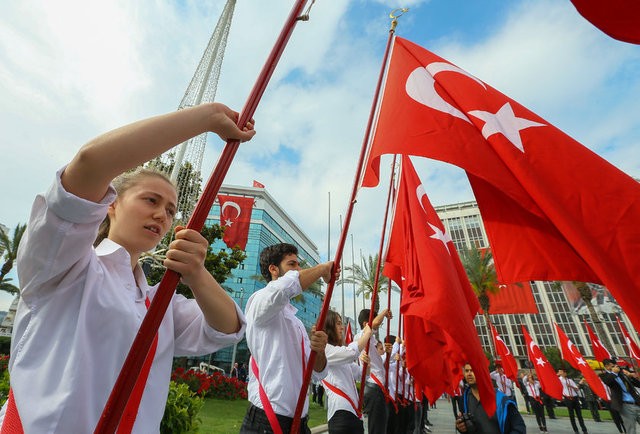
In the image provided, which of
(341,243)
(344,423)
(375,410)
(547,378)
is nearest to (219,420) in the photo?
(375,410)

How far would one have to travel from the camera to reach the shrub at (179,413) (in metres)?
4.01

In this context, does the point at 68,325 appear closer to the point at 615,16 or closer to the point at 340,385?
the point at 615,16

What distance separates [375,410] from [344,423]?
2.24m

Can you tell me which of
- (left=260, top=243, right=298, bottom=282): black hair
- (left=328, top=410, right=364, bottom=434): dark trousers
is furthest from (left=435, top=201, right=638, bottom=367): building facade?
(left=260, top=243, right=298, bottom=282): black hair

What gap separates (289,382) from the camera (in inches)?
99.9

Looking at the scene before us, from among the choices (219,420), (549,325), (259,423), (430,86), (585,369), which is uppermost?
(549,325)

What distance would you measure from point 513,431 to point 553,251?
2085mm

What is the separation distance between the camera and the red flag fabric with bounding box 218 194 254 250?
1630cm

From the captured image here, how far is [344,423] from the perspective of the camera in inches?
158

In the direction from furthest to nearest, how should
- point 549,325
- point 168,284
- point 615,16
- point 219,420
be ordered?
point 549,325
point 219,420
point 615,16
point 168,284

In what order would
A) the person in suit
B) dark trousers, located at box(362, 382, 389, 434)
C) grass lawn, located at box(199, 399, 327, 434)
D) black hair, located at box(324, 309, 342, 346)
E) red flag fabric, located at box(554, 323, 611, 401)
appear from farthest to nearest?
red flag fabric, located at box(554, 323, 611, 401)
the person in suit
grass lawn, located at box(199, 399, 327, 434)
dark trousers, located at box(362, 382, 389, 434)
black hair, located at box(324, 309, 342, 346)

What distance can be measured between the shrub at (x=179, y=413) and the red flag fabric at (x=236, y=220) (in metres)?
11.6

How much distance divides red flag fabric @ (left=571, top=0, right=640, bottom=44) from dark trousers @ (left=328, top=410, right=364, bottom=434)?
413 centimetres

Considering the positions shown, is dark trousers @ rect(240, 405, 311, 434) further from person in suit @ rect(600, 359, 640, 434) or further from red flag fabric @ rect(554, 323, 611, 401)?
red flag fabric @ rect(554, 323, 611, 401)
